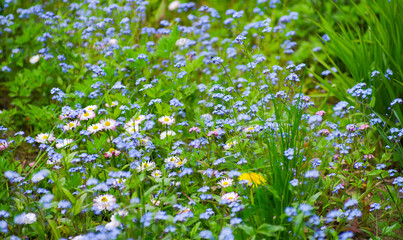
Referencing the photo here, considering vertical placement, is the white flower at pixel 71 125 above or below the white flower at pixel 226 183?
above

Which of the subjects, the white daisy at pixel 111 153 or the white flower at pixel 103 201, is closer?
the white flower at pixel 103 201

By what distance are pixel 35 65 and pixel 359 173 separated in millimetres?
3309

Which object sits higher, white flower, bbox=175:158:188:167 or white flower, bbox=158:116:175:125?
white flower, bbox=158:116:175:125

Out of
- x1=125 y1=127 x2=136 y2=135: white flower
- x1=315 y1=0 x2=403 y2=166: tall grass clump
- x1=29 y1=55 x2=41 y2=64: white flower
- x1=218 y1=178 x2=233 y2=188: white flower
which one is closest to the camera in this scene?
x1=218 y1=178 x2=233 y2=188: white flower

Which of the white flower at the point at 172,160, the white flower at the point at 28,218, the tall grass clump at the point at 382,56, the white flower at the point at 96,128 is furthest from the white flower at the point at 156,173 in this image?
the tall grass clump at the point at 382,56

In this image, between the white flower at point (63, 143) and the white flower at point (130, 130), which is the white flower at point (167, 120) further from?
the white flower at point (63, 143)

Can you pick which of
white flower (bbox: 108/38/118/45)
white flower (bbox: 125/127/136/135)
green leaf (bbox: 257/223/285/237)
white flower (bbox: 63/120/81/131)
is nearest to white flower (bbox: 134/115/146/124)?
white flower (bbox: 125/127/136/135)

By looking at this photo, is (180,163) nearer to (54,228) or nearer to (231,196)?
(231,196)

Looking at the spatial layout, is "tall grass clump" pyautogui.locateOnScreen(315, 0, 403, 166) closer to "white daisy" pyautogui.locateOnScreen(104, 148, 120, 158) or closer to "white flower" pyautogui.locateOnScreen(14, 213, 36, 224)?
"white daisy" pyautogui.locateOnScreen(104, 148, 120, 158)

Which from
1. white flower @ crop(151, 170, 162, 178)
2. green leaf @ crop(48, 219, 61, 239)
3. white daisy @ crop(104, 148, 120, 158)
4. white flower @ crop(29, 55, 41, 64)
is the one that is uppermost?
white flower @ crop(29, 55, 41, 64)

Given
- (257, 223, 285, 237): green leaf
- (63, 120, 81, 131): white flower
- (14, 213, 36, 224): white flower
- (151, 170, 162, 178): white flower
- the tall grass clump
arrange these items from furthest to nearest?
the tall grass clump
(63, 120, 81, 131): white flower
(151, 170, 162, 178): white flower
(14, 213, 36, 224): white flower
(257, 223, 285, 237): green leaf

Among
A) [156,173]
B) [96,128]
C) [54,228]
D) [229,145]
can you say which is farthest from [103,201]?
[229,145]

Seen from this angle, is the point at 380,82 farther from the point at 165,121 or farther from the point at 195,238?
the point at 195,238

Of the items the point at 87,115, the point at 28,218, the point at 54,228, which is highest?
the point at 87,115
